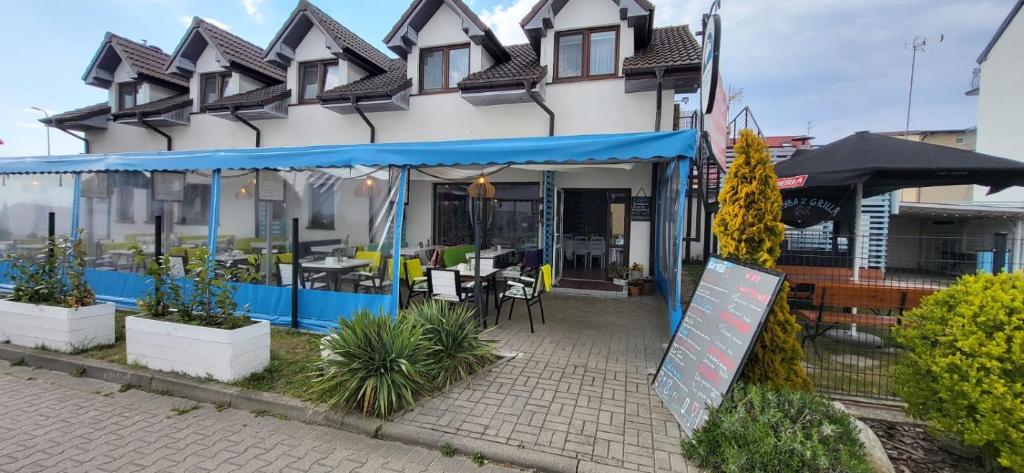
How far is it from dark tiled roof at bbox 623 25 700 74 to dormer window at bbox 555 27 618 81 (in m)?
0.52

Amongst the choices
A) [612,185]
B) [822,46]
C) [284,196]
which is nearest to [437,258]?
[284,196]

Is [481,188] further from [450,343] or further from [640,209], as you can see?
[450,343]

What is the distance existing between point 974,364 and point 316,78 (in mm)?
12739

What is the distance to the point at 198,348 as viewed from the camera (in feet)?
13.4

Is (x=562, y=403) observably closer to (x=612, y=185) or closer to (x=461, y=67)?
(x=612, y=185)

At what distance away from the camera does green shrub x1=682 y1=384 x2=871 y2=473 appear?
2.35 meters

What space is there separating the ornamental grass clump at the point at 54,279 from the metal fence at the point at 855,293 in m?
7.99

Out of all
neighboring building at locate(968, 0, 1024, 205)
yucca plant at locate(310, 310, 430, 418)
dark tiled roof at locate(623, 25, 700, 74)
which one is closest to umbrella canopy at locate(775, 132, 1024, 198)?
dark tiled roof at locate(623, 25, 700, 74)

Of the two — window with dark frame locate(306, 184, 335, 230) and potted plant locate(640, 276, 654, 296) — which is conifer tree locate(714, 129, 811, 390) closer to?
window with dark frame locate(306, 184, 335, 230)

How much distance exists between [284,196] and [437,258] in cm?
320

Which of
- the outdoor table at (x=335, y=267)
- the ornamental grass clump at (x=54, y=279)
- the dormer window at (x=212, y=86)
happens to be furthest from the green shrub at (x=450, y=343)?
the dormer window at (x=212, y=86)

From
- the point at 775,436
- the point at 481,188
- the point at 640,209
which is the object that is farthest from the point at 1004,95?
the point at 775,436

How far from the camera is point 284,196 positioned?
649 centimetres

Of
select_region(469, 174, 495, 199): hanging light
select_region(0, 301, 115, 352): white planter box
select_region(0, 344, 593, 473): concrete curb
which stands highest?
select_region(469, 174, 495, 199): hanging light
